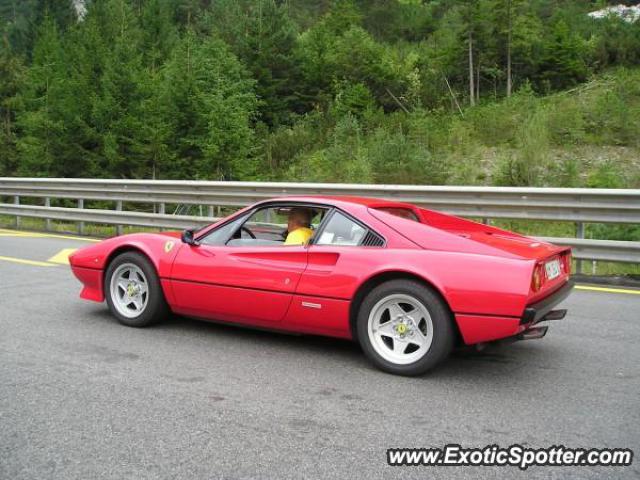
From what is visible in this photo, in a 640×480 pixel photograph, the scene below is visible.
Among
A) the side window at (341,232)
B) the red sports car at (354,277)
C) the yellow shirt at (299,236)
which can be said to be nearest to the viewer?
the red sports car at (354,277)

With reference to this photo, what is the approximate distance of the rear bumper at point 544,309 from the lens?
12.1 ft

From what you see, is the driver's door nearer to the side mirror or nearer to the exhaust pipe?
the side mirror

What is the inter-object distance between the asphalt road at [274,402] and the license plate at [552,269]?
64 cm

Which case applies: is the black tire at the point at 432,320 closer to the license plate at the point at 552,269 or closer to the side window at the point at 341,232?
the side window at the point at 341,232

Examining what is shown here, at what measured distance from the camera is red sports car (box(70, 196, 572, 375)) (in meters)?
3.82

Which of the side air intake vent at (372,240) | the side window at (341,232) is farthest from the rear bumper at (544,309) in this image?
the side window at (341,232)

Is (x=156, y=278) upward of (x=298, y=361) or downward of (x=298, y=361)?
upward

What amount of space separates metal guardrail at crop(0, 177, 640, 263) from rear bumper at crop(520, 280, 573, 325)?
3321mm

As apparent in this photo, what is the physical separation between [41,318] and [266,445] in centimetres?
331

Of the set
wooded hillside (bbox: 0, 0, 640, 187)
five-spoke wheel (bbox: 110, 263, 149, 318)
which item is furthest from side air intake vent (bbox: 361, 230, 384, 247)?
wooded hillside (bbox: 0, 0, 640, 187)

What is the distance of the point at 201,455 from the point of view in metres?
2.87

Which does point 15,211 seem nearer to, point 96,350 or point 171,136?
point 96,350

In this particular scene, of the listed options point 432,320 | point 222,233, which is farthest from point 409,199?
point 432,320

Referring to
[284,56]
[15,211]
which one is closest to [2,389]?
[15,211]
